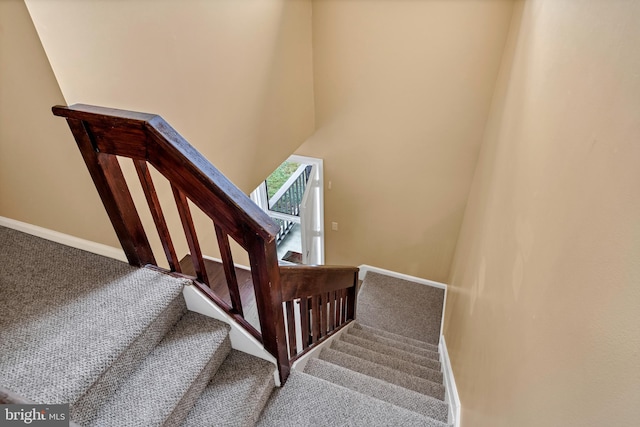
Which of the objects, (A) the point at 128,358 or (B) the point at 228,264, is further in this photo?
(B) the point at 228,264

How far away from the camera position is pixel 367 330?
136 inches

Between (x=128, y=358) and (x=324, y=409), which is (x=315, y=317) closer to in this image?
(x=324, y=409)

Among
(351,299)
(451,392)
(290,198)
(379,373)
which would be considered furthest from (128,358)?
(290,198)

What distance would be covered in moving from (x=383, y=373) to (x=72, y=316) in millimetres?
1865

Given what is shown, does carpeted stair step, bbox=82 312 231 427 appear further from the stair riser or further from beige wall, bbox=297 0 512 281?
beige wall, bbox=297 0 512 281

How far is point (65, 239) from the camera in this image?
1765 mm

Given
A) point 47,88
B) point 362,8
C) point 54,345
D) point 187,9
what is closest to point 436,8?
point 362,8

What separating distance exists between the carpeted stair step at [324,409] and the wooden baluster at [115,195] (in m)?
0.88

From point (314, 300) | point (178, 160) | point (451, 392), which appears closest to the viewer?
point (178, 160)

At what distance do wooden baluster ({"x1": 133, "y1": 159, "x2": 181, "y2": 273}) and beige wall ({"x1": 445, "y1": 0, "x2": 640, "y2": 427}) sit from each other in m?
1.41

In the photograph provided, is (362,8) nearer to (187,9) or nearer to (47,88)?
(187,9)

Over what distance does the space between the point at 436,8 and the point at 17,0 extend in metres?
2.75

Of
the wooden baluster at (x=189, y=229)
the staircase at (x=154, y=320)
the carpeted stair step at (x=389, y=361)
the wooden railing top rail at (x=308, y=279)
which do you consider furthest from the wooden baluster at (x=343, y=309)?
the wooden baluster at (x=189, y=229)

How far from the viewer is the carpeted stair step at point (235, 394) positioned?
53.7 inches
